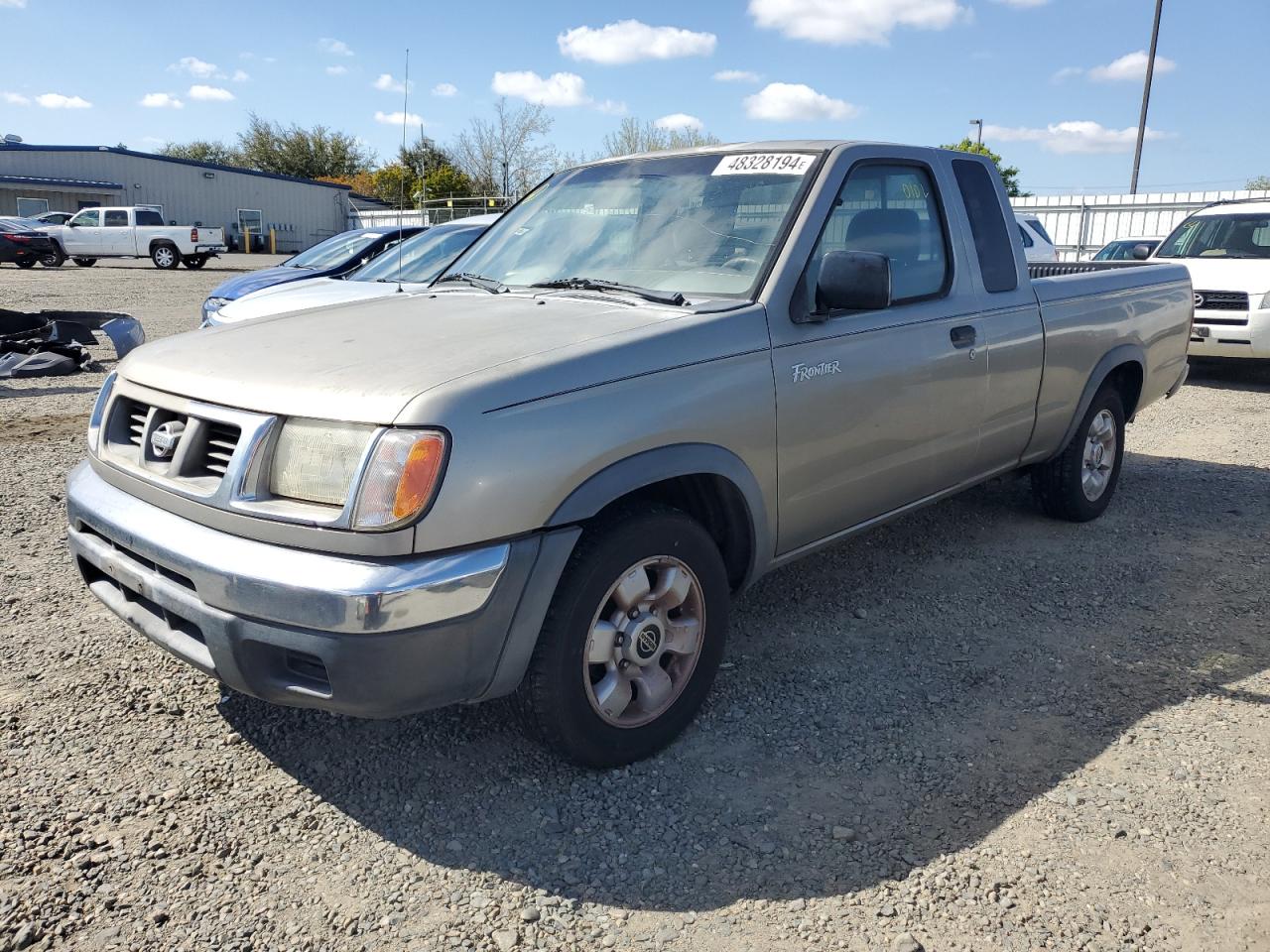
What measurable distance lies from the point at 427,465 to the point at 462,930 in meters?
1.13

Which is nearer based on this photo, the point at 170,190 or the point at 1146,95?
the point at 1146,95

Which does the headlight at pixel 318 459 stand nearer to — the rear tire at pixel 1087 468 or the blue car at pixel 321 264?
the rear tire at pixel 1087 468

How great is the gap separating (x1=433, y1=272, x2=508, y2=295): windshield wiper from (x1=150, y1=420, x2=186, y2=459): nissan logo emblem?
53.4 inches

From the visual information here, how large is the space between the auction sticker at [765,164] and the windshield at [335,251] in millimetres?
7386

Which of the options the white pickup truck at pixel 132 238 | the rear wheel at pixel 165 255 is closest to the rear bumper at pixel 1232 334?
the white pickup truck at pixel 132 238

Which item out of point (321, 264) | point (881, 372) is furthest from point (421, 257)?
point (881, 372)

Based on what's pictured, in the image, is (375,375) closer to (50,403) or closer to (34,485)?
(34,485)

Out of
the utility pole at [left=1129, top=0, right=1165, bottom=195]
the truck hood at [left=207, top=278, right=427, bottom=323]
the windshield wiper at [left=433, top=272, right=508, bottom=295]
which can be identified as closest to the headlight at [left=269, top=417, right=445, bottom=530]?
the windshield wiper at [left=433, top=272, right=508, bottom=295]

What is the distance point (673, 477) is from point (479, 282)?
153 cm

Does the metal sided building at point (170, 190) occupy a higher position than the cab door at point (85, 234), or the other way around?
the metal sided building at point (170, 190)

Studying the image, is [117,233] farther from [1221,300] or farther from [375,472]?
[375,472]

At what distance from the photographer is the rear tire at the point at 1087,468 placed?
17.7ft

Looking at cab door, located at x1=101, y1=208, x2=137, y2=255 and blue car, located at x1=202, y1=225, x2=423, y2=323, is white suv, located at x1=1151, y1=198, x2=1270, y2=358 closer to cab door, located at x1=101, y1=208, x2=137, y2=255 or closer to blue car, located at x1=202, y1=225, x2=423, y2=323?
blue car, located at x1=202, y1=225, x2=423, y2=323

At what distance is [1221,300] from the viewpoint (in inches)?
403
